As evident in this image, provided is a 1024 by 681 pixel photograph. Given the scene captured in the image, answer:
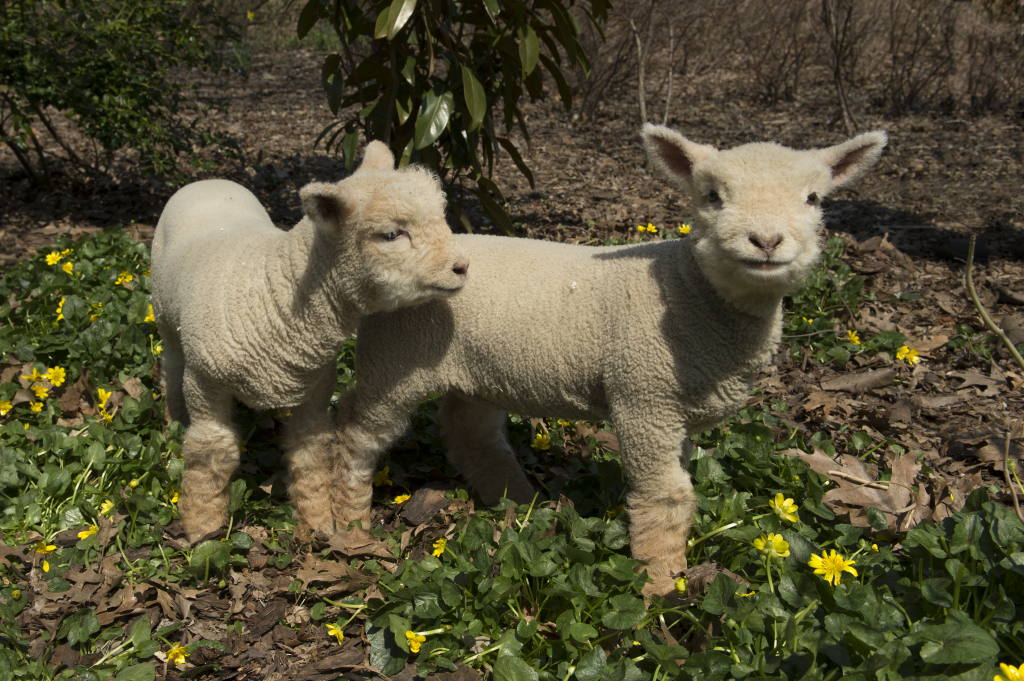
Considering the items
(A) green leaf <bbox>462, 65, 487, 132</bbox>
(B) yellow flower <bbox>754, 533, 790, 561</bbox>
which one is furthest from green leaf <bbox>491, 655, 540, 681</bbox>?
(A) green leaf <bbox>462, 65, 487, 132</bbox>

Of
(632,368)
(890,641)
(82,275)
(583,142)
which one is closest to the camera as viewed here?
(890,641)

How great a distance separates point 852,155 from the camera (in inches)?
99.4

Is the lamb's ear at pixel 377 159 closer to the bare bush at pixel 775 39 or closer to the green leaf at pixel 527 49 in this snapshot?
the green leaf at pixel 527 49

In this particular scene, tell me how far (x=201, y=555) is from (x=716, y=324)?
216 centimetres

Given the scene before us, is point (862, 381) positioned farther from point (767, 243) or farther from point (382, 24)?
point (382, 24)

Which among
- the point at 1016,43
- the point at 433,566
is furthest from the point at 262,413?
the point at 1016,43

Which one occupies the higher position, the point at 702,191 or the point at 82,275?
the point at 702,191

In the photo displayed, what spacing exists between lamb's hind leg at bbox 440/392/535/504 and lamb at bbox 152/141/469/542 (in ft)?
1.99

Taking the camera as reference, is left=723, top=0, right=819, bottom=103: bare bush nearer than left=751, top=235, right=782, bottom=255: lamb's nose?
No

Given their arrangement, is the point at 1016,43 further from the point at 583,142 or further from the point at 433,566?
the point at 433,566

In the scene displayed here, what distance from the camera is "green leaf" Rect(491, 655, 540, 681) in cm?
227

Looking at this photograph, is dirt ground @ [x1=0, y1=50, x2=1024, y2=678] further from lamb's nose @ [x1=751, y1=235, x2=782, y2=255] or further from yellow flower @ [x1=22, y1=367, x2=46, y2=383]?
yellow flower @ [x1=22, y1=367, x2=46, y2=383]

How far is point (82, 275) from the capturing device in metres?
4.64

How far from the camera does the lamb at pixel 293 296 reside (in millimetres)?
2504
